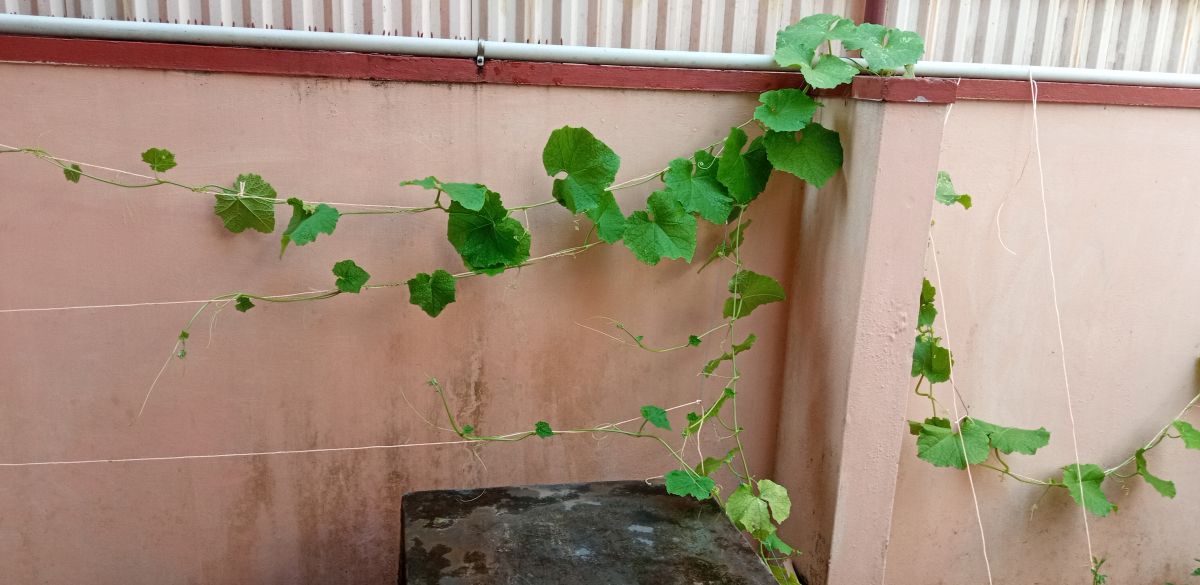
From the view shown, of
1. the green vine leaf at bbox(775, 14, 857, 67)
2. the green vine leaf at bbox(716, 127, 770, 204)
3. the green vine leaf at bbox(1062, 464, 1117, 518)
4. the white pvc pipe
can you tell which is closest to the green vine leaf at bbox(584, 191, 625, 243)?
the green vine leaf at bbox(716, 127, 770, 204)

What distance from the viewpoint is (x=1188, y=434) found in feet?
10.7

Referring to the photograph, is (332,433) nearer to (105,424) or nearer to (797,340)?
(105,424)

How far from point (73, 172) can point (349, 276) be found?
2.53 feet

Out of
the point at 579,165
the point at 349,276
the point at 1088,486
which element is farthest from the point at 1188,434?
the point at 349,276

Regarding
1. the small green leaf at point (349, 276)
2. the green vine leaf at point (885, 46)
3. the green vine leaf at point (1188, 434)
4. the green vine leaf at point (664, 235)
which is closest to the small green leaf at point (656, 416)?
the green vine leaf at point (664, 235)

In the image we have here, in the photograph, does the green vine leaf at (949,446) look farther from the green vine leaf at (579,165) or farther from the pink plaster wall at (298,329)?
the green vine leaf at (579,165)

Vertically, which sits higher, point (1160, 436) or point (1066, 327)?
point (1066, 327)

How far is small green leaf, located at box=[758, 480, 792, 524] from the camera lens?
2764mm

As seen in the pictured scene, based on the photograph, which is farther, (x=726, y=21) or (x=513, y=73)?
(x=726, y=21)

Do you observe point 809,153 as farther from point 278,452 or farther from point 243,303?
point 278,452

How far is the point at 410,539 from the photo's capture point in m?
2.42

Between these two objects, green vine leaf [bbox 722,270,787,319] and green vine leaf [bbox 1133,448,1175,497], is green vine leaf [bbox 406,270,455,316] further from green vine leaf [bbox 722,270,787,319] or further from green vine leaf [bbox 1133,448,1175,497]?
green vine leaf [bbox 1133,448,1175,497]

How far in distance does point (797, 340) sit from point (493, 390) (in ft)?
3.24

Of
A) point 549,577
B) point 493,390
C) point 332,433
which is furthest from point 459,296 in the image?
point 549,577
